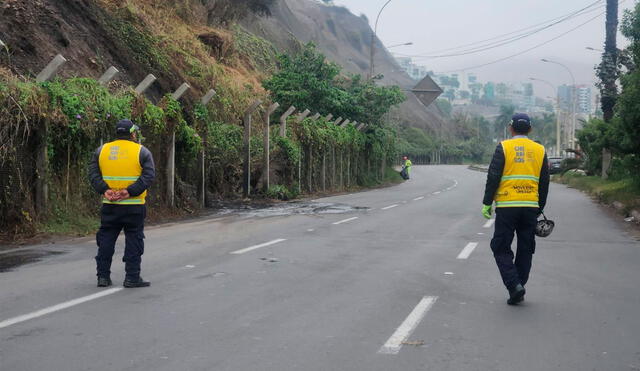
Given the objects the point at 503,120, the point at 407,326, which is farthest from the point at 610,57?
the point at 503,120

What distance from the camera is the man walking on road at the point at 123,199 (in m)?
8.02

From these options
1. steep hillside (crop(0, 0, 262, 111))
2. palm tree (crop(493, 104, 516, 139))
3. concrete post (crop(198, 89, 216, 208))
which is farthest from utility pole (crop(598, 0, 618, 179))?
palm tree (crop(493, 104, 516, 139))

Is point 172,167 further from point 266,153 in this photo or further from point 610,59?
point 610,59

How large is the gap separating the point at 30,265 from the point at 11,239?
2867mm

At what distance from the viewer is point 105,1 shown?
26.4 m

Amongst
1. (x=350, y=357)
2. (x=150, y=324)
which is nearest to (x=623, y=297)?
(x=350, y=357)

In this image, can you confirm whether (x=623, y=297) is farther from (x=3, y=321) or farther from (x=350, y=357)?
(x=3, y=321)

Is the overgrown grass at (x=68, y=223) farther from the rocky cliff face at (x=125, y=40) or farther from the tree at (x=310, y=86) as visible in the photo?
the tree at (x=310, y=86)

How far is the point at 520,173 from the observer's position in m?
7.50

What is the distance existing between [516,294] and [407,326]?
1450 millimetres

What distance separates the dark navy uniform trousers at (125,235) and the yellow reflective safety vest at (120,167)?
0.09m

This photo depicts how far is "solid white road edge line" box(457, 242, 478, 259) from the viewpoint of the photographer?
36.1 feet

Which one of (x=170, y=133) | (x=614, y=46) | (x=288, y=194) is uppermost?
(x=614, y=46)

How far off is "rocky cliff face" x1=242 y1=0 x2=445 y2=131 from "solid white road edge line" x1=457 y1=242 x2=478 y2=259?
73.3 metres
